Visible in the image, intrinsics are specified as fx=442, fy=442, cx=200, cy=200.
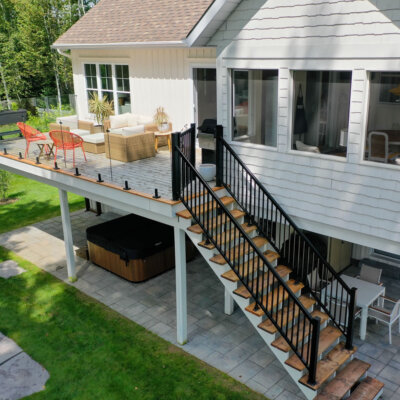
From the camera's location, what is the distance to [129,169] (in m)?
9.34

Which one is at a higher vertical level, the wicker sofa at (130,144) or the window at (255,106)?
the window at (255,106)

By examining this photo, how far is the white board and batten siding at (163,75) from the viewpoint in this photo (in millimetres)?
10852

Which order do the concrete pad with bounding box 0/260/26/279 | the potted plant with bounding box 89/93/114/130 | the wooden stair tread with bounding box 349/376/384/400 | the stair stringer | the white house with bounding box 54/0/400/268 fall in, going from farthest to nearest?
the potted plant with bounding box 89/93/114/130
the concrete pad with bounding box 0/260/26/279
the wooden stair tread with bounding box 349/376/384/400
the stair stringer
the white house with bounding box 54/0/400/268

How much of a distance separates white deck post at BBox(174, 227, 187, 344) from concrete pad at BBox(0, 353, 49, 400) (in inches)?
97.1

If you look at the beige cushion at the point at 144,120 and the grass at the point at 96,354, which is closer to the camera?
the grass at the point at 96,354

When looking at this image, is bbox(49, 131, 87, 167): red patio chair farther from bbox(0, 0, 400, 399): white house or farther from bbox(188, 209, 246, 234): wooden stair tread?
bbox(188, 209, 246, 234): wooden stair tread

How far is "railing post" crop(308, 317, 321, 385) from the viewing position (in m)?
5.99

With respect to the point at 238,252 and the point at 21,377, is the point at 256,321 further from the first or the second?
the point at 21,377

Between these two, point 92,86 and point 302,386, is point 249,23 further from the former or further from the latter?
point 92,86

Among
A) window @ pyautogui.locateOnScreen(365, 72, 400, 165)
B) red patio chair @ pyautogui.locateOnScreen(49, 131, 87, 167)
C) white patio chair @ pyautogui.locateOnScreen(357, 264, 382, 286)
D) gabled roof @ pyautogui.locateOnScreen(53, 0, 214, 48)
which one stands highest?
gabled roof @ pyautogui.locateOnScreen(53, 0, 214, 48)

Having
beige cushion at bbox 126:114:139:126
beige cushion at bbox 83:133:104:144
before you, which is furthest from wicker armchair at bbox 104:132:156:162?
beige cushion at bbox 126:114:139:126

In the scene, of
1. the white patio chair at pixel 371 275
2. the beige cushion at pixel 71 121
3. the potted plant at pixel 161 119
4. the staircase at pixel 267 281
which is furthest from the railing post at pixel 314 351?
the beige cushion at pixel 71 121

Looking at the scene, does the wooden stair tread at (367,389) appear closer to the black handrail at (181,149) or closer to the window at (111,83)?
the black handrail at (181,149)

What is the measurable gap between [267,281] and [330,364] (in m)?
1.55
